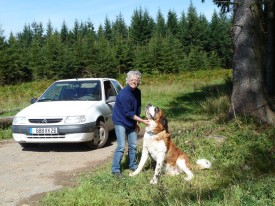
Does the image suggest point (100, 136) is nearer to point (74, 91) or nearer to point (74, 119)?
point (74, 119)

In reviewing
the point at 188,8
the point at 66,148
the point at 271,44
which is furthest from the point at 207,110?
the point at 188,8

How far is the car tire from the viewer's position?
878 cm

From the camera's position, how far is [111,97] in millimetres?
9742

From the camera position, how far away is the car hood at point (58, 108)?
8438 millimetres

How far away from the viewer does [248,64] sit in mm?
8836

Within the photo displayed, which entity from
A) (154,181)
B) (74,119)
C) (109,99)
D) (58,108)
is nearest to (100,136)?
(74,119)

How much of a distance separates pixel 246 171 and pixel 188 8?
231ft

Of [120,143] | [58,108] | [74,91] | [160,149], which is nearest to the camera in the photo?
[160,149]

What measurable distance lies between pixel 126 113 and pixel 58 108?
10.2 ft

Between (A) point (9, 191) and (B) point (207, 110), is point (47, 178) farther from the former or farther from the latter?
(B) point (207, 110)

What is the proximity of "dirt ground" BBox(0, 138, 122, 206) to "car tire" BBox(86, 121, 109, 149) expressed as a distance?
0.45 feet

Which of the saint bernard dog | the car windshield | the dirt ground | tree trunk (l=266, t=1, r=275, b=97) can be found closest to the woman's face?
the saint bernard dog

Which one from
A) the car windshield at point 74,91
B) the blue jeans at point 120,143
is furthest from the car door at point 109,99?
the blue jeans at point 120,143

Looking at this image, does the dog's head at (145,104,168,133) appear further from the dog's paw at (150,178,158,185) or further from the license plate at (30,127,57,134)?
the license plate at (30,127,57,134)
